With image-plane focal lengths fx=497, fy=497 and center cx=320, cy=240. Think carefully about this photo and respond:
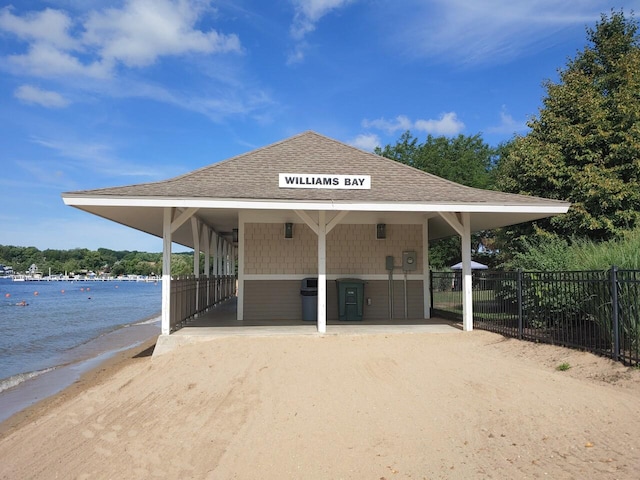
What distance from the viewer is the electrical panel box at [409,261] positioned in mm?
12859

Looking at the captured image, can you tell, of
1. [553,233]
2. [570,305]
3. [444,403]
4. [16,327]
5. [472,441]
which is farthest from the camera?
[16,327]

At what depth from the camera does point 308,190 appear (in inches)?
426

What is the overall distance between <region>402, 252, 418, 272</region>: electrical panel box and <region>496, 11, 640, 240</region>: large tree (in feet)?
12.5

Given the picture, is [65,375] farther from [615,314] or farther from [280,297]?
[615,314]

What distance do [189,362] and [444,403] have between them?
182 inches

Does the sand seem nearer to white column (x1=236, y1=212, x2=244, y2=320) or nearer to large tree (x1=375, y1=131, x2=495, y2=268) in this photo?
white column (x1=236, y1=212, x2=244, y2=320)

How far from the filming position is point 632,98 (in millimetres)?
13133

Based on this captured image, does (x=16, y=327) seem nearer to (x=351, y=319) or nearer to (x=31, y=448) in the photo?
(x=351, y=319)

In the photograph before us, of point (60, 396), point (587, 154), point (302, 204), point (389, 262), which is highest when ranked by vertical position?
point (587, 154)

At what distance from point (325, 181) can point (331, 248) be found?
2.42 metres

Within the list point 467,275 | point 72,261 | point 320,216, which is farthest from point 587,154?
point 72,261

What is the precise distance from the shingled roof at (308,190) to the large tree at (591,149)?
314 centimetres

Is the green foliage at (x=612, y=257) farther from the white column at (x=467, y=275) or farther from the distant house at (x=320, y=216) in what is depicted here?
the white column at (x=467, y=275)

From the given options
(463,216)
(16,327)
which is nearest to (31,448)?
(463,216)
